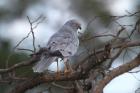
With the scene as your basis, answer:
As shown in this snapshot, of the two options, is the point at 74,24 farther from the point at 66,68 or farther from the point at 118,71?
the point at 118,71

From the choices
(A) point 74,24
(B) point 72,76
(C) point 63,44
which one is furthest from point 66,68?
(A) point 74,24

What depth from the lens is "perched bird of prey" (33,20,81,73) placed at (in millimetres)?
6815

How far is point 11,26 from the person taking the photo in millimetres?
17266

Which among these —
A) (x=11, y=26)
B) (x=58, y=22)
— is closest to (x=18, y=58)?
(x=58, y=22)

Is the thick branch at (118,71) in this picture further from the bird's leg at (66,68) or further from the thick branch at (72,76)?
the bird's leg at (66,68)

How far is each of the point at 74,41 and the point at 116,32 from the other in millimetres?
634

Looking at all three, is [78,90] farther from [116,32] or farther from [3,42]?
[3,42]

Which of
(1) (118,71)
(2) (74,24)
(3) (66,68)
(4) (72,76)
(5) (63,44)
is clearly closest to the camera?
(4) (72,76)

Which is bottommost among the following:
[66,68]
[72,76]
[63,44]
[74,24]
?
[72,76]

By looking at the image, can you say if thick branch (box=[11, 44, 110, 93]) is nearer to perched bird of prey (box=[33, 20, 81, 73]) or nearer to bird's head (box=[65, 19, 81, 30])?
perched bird of prey (box=[33, 20, 81, 73])

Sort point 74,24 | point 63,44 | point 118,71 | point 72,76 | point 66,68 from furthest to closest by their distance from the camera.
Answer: point 74,24 < point 63,44 < point 66,68 < point 118,71 < point 72,76

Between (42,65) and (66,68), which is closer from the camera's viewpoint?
(42,65)

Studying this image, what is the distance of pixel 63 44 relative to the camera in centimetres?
739

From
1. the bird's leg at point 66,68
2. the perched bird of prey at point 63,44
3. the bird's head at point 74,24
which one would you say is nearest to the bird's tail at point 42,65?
the perched bird of prey at point 63,44
